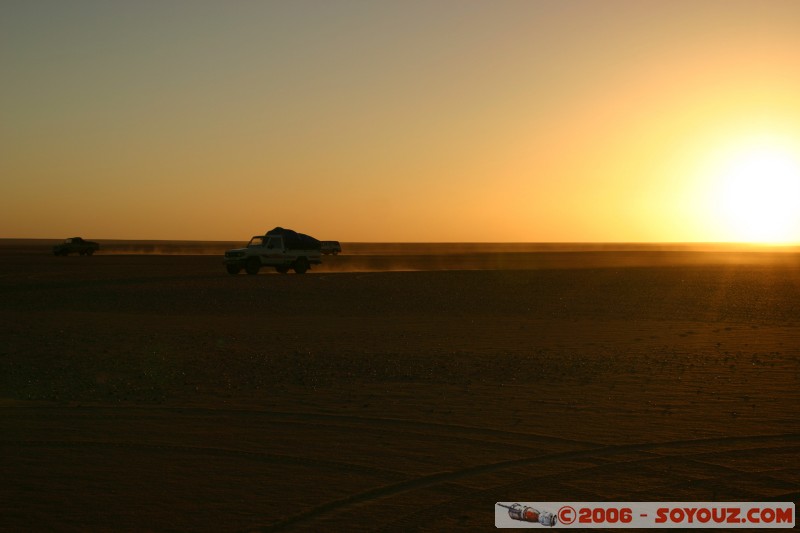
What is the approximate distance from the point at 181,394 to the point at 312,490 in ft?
17.5

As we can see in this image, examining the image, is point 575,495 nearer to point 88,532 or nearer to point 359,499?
point 359,499

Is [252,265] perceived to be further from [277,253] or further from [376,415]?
[376,415]

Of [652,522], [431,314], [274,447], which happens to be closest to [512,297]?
[431,314]

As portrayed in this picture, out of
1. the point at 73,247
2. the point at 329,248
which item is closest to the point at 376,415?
the point at 73,247

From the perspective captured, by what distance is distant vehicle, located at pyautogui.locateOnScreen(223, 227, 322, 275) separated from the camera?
137 ft

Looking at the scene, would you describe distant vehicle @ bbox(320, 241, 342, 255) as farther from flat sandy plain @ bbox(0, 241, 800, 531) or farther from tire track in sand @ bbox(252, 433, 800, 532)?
tire track in sand @ bbox(252, 433, 800, 532)

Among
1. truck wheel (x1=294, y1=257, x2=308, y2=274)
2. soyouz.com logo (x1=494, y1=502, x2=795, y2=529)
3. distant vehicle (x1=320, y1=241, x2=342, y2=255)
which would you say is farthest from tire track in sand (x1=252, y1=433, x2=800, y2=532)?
distant vehicle (x1=320, y1=241, x2=342, y2=255)

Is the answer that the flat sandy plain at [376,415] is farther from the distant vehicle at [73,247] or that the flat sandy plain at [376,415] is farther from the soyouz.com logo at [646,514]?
the distant vehicle at [73,247]

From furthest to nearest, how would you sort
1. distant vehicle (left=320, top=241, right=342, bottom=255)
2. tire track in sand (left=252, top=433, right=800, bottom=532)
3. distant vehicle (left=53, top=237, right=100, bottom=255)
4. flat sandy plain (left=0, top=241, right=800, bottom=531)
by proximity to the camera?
distant vehicle (left=320, top=241, right=342, bottom=255) → distant vehicle (left=53, top=237, right=100, bottom=255) → flat sandy plain (left=0, top=241, right=800, bottom=531) → tire track in sand (left=252, top=433, right=800, bottom=532)

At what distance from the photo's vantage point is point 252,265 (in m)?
41.9

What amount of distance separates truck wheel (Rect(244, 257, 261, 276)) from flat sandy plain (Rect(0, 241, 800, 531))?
57.5 ft

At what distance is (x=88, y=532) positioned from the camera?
6.22 metres

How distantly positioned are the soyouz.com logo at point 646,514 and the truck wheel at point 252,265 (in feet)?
118

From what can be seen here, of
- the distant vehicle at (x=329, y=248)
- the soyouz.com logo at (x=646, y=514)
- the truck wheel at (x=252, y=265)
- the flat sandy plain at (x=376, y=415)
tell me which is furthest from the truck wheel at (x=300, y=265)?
the distant vehicle at (x=329, y=248)
